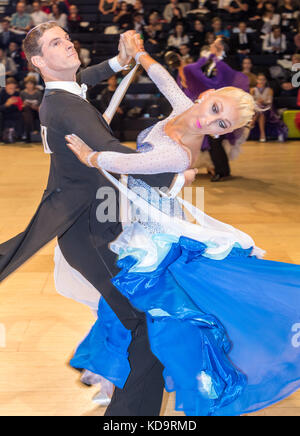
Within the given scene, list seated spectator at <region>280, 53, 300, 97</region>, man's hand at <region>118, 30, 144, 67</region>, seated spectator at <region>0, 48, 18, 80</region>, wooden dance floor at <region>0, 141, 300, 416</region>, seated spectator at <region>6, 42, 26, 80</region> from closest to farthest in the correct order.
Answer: man's hand at <region>118, 30, 144, 67</region> < wooden dance floor at <region>0, 141, 300, 416</region> < seated spectator at <region>0, 48, 18, 80</region> < seated spectator at <region>280, 53, 300, 97</region> < seated spectator at <region>6, 42, 26, 80</region>

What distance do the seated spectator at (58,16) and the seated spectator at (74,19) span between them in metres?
0.09

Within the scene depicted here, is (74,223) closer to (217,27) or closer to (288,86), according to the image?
(288,86)

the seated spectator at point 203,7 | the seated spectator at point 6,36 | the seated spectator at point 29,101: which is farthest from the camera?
the seated spectator at point 203,7

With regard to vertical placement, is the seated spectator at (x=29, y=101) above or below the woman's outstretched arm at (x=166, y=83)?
below

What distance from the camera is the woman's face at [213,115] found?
188 centimetres

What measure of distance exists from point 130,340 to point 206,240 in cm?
45

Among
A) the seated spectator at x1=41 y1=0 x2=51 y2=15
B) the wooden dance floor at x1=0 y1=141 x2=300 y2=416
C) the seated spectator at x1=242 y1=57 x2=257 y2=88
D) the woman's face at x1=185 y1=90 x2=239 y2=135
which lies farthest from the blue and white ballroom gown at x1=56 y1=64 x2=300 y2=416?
the seated spectator at x1=41 y1=0 x2=51 y2=15

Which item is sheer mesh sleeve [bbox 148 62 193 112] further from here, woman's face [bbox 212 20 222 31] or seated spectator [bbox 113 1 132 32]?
seated spectator [bbox 113 1 132 32]

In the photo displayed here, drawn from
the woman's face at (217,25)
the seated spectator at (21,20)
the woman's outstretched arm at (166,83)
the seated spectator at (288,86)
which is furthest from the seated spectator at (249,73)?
the woman's outstretched arm at (166,83)

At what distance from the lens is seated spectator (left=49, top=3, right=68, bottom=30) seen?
405 inches

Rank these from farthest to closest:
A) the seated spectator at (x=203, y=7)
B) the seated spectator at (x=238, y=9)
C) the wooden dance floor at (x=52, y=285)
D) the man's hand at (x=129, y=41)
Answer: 1. the seated spectator at (x=203, y=7)
2. the seated spectator at (x=238, y=9)
3. the wooden dance floor at (x=52, y=285)
4. the man's hand at (x=129, y=41)

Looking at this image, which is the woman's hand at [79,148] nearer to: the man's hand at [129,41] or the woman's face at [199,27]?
the man's hand at [129,41]

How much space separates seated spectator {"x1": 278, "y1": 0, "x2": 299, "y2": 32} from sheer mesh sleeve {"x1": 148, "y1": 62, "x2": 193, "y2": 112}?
32.3 feet
